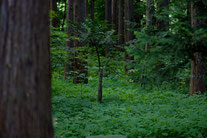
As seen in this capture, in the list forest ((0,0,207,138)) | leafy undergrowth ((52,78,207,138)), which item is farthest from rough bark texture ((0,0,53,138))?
leafy undergrowth ((52,78,207,138))

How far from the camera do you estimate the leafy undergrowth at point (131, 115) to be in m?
5.24

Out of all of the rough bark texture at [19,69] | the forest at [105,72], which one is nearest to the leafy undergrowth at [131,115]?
the forest at [105,72]

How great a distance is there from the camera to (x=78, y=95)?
10273 mm

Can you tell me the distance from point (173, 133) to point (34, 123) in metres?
3.68

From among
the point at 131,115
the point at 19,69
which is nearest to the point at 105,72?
the point at 131,115

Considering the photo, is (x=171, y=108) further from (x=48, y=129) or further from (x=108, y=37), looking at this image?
(x=48, y=129)

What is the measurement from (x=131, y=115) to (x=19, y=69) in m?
5.30

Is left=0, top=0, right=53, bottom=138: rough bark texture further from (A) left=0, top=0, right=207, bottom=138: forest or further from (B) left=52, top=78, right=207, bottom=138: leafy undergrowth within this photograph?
(B) left=52, top=78, right=207, bottom=138: leafy undergrowth

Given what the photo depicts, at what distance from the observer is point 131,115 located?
23.1 ft

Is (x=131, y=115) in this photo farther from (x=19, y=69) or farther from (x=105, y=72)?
(x=19, y=69)

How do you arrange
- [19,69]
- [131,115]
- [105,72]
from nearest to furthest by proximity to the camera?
[19,69]
[131,115]
[105,72]

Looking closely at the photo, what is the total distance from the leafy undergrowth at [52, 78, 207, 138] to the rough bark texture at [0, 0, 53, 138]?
2.35m

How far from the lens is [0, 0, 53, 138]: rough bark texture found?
224 centimetres

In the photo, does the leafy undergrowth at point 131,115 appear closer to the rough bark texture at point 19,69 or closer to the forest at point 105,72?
the forest at point 105,72
